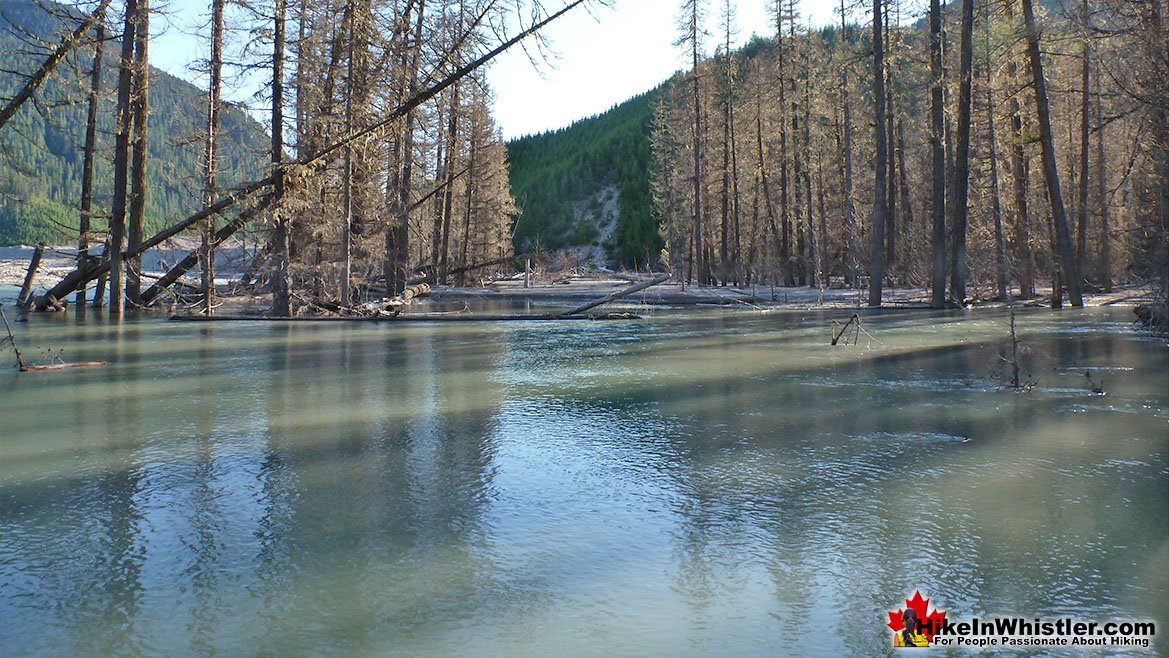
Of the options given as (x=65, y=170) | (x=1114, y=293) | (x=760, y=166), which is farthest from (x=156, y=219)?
(x=1114, y=293)

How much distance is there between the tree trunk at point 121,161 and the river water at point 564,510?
10.6 metres

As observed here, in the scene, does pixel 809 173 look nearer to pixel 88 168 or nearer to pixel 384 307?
pixel 384 307

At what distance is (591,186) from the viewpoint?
394ft

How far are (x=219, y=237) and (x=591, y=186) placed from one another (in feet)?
333

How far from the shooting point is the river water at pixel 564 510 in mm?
3238

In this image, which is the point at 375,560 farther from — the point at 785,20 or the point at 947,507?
the point at 785,20

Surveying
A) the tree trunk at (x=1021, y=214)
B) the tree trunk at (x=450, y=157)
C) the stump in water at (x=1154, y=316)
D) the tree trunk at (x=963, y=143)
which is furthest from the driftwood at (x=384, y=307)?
the tree trunk at (x=1021, y=214)

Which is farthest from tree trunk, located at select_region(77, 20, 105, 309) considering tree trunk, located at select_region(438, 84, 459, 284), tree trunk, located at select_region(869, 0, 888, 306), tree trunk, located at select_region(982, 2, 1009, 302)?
tree trunk, located at select_region(982, 2, 1009, 302)

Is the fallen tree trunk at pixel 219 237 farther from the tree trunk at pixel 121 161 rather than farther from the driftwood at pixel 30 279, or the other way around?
the driftwood at pixel 30 279

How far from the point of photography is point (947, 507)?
15.5 feet

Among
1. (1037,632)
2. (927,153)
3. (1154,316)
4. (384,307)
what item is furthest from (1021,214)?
(1037,632)

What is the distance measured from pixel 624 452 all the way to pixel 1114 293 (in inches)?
1103

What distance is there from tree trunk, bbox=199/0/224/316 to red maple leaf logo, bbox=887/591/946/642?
20331mm

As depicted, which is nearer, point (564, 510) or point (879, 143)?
point (564, 510)
